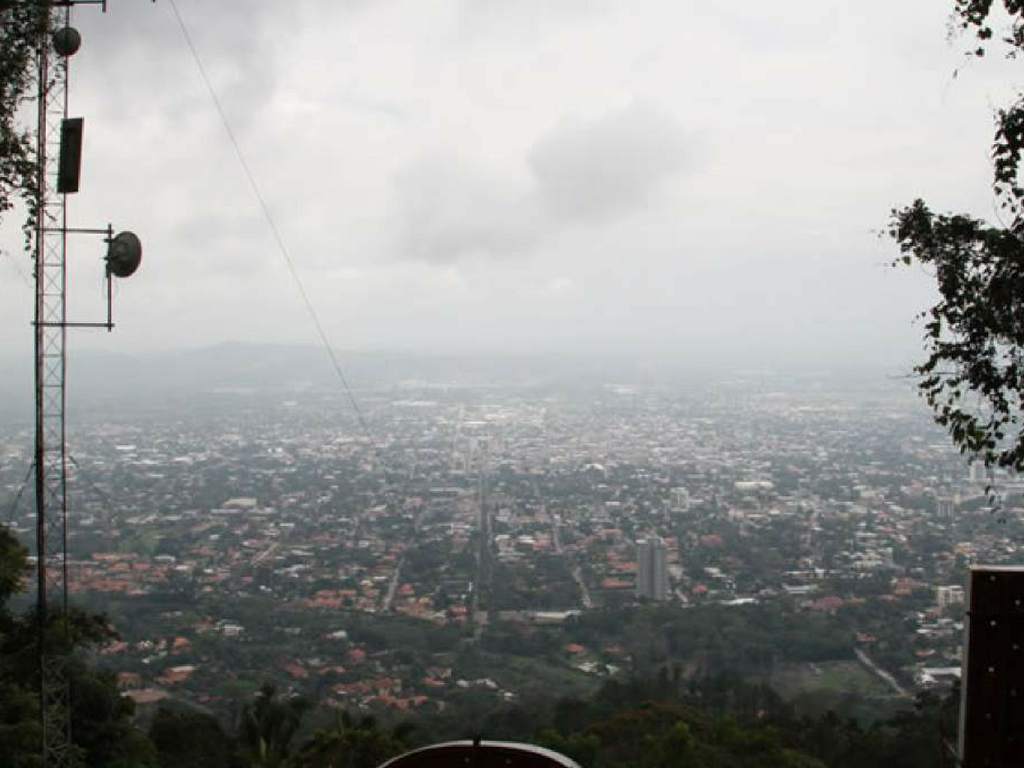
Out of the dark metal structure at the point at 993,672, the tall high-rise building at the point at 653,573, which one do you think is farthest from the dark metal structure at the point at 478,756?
the tall high-rise building at the point at 653,573

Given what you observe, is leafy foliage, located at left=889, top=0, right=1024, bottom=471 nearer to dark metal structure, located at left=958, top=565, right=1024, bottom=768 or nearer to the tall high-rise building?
dark metal structure, located at left=958, top=565, right=1024, bottom=768

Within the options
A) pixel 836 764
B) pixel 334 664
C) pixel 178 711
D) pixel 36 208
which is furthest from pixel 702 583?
pixel 36 208

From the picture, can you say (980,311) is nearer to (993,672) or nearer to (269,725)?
(993,672)

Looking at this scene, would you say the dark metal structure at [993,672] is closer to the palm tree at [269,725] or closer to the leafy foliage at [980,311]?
the leafy foliage at [980,311]

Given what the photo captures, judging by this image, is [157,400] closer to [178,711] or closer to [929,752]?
[178,711]

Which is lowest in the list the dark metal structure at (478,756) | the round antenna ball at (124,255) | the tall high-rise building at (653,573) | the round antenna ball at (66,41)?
the tall high-rise building at (653,573)

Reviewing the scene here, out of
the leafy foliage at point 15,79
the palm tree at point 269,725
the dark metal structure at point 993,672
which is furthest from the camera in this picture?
the palm tree at point 269,725
